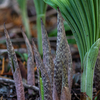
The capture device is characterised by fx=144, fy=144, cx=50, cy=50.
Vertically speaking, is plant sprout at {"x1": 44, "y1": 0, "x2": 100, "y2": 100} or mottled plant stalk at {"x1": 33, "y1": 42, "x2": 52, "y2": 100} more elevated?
plant sprout at {"x1": 44, "y1": 0, "x2": 100, "y2": 100}

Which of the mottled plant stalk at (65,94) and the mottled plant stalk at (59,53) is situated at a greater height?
the mottled plant stalk at (59,53)

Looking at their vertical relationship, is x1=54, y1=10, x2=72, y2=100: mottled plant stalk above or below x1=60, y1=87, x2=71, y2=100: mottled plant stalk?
above

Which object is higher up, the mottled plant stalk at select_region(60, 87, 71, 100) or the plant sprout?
the plant sprout

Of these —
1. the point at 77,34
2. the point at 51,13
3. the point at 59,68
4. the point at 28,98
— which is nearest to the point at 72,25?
the point at 77,34

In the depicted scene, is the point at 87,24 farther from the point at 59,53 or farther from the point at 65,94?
the point at 65,94

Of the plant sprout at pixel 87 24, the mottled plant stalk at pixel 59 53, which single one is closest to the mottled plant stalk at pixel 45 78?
the mottled plant stalk at pixel 59 53

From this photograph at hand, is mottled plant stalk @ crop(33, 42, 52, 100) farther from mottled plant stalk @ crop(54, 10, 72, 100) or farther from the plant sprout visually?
the plant sprout

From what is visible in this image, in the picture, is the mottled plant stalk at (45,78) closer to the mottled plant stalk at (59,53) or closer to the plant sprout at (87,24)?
the mottled plant stalk at (59,53)

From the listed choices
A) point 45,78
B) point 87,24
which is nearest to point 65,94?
point 45,78

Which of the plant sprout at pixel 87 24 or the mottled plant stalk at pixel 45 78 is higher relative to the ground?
the plant sprout at pixel 87 24

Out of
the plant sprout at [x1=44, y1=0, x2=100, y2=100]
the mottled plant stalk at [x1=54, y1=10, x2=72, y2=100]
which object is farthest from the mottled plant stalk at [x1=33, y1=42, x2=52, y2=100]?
the plant sprout at [x1=44, y1=0, x2=100, y2=100]

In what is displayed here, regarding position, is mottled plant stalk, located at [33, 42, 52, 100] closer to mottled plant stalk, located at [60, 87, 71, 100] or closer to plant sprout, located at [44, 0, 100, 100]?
mottled plant stalk, located at [60, 87, 71, 100]
